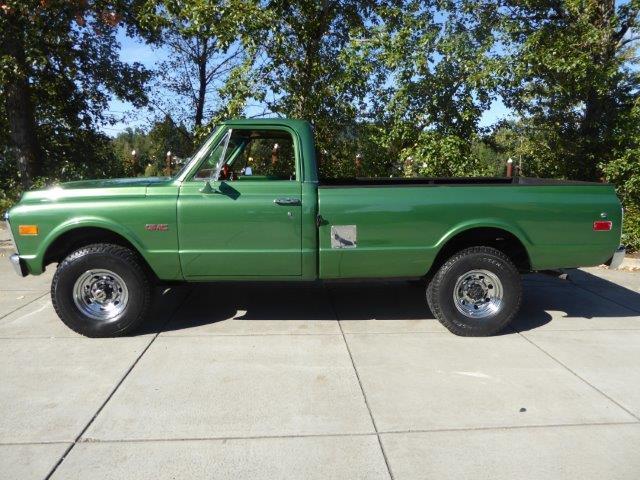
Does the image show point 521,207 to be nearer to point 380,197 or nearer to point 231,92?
point 380,197

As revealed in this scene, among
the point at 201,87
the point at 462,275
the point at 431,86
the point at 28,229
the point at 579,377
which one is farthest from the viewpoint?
the point at 201,87

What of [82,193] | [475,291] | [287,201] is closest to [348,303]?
[475,291]

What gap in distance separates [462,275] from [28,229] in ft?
12.8

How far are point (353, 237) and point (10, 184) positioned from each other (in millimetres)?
10368

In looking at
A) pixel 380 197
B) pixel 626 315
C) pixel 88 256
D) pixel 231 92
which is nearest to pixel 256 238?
pixel 380 197

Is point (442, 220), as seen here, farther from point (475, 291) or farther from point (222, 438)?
point (222, 438)

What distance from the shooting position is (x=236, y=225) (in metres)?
4.76

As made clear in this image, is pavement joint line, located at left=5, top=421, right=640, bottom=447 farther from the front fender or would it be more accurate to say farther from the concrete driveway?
the front fender

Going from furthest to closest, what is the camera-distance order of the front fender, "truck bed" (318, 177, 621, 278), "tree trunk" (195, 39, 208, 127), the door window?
1. "tree trunk" (195, 39, 208, 127)
2. the door window
3. "truck bed" (318, 177, 621, 278)
4. the front fender

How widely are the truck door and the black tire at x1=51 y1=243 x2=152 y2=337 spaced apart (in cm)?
45

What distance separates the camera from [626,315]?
5777mm

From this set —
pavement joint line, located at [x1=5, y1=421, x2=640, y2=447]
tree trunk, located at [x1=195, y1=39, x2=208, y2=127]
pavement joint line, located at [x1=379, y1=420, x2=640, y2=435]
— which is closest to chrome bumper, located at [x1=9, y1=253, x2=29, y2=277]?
pavement joint line, located at [x1=5, y1=421, x2=640, y2=447]

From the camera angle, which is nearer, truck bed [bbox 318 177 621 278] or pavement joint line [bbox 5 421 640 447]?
pavement joint line [bbox 5 421 640 447]

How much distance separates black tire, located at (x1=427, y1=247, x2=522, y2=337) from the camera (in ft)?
16.3
